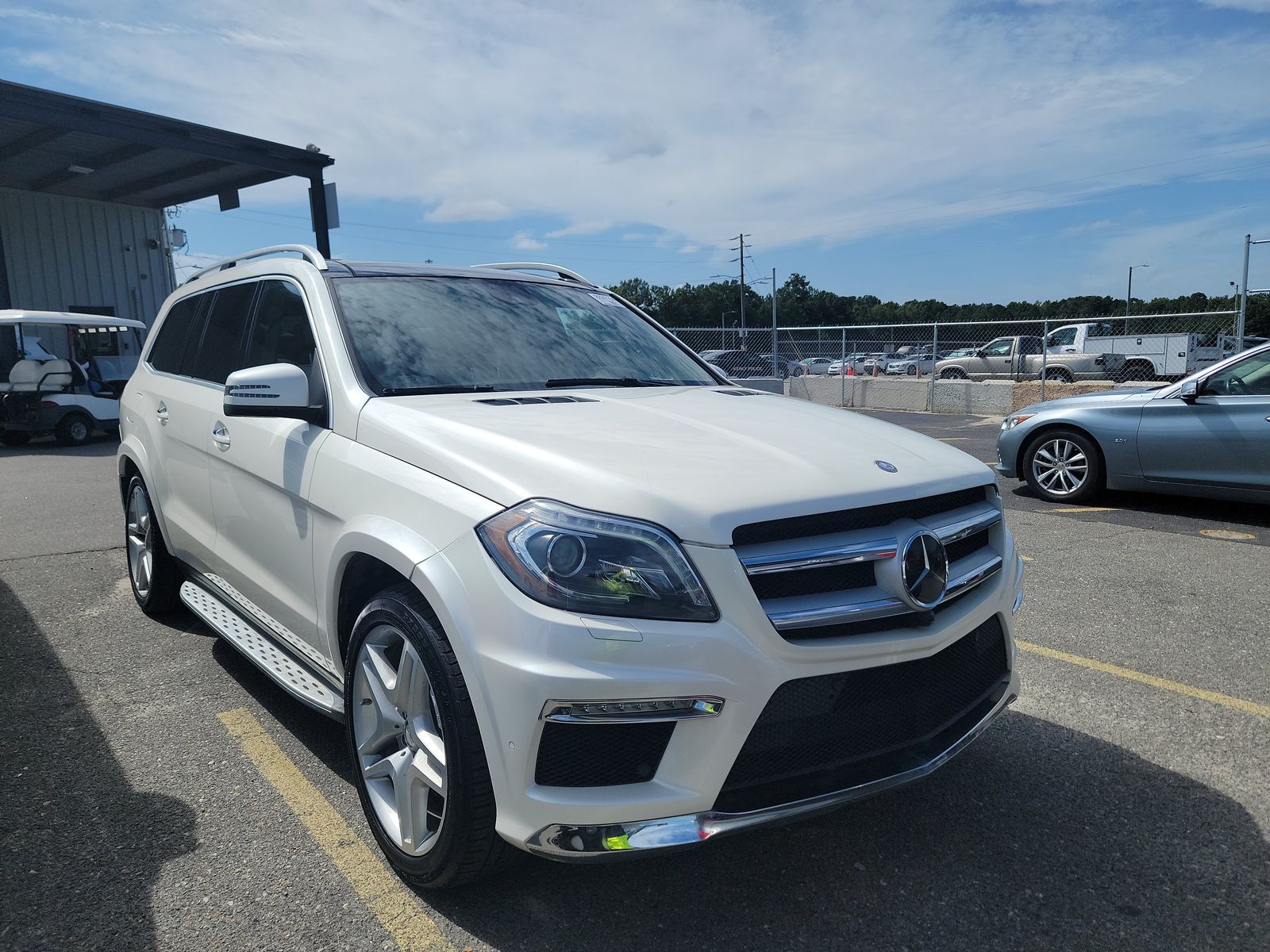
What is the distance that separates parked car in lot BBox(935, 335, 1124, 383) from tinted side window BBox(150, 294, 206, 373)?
19.9 metres

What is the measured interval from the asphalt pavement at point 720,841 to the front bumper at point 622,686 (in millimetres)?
448

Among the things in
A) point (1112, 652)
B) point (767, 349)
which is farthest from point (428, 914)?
point (767, 349)

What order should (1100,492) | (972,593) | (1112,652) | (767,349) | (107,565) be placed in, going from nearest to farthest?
(972,593), (1112,652), (107,565), (1100,492), (767,349)

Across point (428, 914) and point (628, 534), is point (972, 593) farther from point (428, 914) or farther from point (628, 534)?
point (428, 914)

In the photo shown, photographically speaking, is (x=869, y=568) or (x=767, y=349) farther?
(x=767, y=349)

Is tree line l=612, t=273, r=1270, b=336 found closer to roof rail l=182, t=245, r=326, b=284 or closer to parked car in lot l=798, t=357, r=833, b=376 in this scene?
parked car in lot l=798, t=357, r=833, b=376

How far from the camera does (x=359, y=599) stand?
2793mm

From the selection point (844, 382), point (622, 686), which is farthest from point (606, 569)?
point (844, 382)

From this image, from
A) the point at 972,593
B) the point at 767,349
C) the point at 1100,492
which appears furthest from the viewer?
the point at 767,349

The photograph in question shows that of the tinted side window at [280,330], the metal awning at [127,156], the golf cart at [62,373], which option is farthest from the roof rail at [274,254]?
the metal awning at [127,156]

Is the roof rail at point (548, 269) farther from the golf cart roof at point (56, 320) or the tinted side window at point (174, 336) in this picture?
the golf cart roof at point (56, 320)

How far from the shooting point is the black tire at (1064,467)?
316 inches

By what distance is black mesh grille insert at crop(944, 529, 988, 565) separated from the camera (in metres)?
2.58

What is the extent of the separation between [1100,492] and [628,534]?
7423mm
